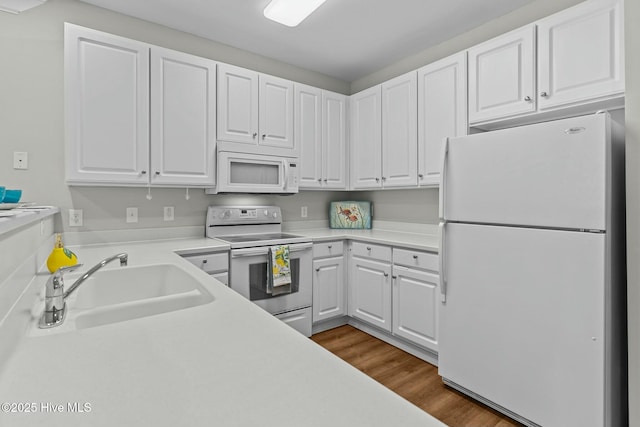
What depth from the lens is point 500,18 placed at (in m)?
2.46

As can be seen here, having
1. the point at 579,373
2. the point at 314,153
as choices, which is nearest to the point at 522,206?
the point at 579,373

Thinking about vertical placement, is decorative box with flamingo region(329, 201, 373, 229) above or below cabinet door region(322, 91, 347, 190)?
below

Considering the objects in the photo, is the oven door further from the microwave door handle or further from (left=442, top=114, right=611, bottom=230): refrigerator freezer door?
(left=442, top=114, right=611, bottom=230): refrigerator freezer door

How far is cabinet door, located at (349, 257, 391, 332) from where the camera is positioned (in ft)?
8.56

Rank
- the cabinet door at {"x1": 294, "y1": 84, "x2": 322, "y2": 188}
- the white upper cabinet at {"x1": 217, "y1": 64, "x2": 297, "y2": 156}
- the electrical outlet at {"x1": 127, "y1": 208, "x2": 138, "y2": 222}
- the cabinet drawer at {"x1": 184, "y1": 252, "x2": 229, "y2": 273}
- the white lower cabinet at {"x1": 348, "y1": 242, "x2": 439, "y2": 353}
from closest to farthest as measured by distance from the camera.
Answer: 1. the cabinet drawer at {"x1": 184, "y1": 252, "x2": 229, "y2": 273}
2. the white lower cabinet at {"x1": 348, "y1": 242, "x2": 439, "y2": 353}
3. the electrical outlet at {"x1": 127, "y1": 208, "x2": 138, "y2": 222}
4. the white upper cabinet at {"x1": 217, "y1": 64, "x2": 297, "y2": 156}
5. the cabinet door at {"x1": 294, "y1": 84, "x2": 322, "y2": 188}

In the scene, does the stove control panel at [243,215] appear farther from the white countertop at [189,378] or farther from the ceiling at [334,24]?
the white countertop at [189,378]

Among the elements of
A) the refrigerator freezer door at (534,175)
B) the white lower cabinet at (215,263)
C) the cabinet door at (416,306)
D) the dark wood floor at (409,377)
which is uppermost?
the refrigerator freezer door at (534,175)

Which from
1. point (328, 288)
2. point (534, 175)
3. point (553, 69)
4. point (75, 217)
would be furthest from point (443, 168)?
point (75, 217)

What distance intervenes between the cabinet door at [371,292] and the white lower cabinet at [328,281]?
4.2 inches

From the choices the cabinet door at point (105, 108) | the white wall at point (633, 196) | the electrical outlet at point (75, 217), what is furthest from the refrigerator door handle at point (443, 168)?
the electrical outlet at point (75, 217)

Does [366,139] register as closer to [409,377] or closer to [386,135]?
[386,135]

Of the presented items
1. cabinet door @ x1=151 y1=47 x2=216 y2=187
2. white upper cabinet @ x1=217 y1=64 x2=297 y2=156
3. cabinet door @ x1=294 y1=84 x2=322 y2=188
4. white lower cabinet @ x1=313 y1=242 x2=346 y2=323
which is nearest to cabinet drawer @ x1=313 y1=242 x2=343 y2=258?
white lower cabinet @ x1=313 y1=242 x2=346 y2=323

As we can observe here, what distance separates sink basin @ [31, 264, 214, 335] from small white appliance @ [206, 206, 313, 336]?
79cm

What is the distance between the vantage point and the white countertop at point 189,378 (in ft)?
1.51
